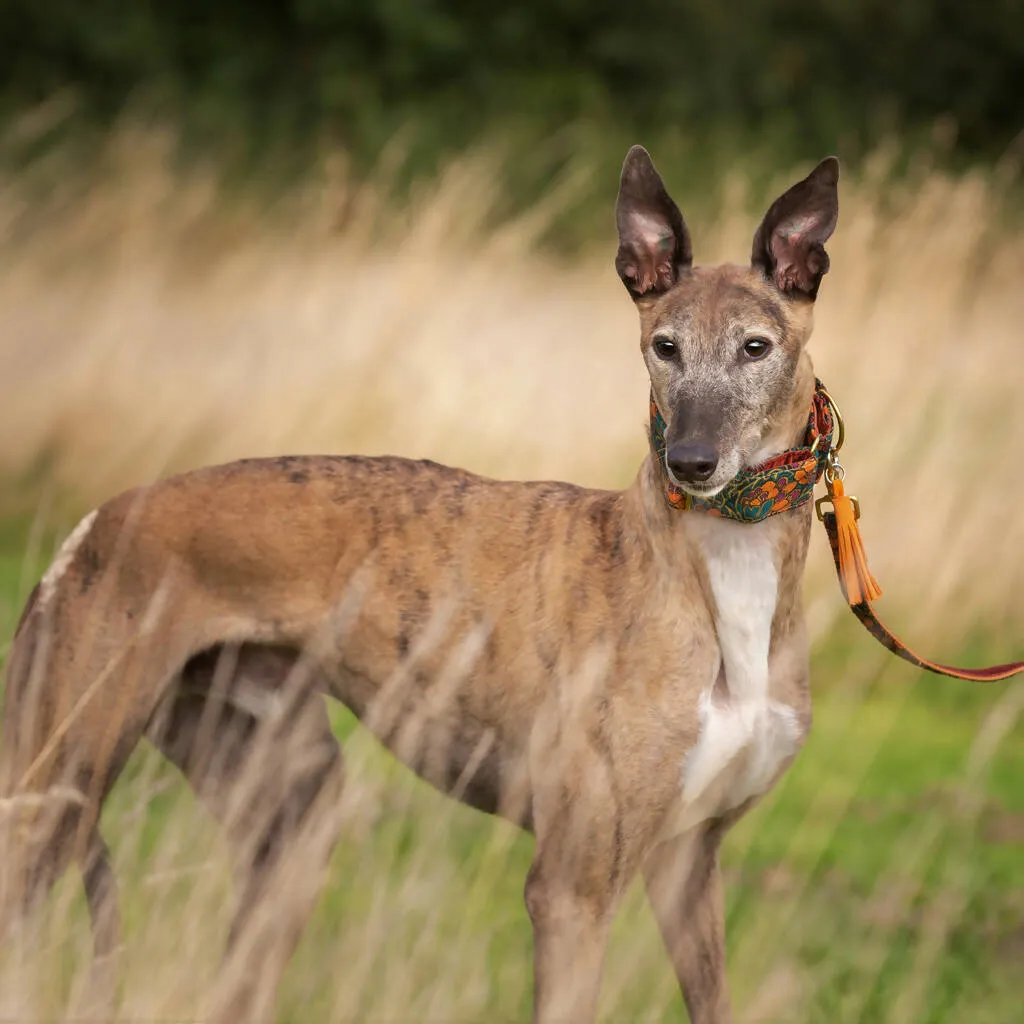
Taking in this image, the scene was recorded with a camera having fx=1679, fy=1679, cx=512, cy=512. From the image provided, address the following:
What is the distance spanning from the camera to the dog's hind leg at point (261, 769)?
131 inches

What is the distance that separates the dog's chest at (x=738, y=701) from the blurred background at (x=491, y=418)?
0.38 meters

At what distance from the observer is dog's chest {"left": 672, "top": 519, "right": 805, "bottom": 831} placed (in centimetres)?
303

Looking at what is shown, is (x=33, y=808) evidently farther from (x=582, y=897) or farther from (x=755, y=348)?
(x=755, y=348)

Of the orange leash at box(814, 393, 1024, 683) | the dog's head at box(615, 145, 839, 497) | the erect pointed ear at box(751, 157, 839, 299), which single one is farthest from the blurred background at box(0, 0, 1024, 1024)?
the erect pointed ear at box(751, 157, 839, 299)

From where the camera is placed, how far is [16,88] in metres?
14.9

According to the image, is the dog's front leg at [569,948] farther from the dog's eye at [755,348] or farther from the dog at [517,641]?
the dog's eye at [755,348]

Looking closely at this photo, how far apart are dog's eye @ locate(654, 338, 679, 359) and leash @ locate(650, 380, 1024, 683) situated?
0.10 meters

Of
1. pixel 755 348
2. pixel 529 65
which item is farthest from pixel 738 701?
pixel 529 65

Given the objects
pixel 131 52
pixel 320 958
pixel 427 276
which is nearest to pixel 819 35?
pixel 131 52

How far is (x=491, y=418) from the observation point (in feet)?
22.8

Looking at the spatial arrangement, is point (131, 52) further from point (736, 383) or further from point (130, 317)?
point (736, 383)

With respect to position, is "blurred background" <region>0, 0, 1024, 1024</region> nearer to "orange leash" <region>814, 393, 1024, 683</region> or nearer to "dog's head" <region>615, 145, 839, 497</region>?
"orange leash" <region>814, 393, 1024, 683</region>

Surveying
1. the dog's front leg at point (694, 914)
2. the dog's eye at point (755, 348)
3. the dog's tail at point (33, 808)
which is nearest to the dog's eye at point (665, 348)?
the dog's eye at point (755, 348)

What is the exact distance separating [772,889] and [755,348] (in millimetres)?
1801
